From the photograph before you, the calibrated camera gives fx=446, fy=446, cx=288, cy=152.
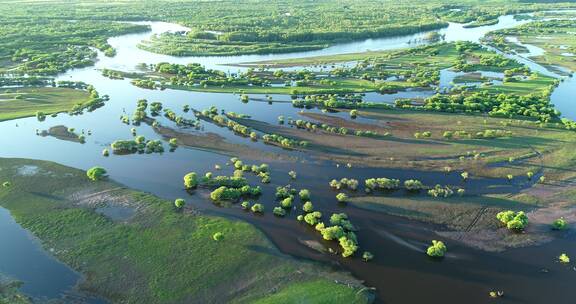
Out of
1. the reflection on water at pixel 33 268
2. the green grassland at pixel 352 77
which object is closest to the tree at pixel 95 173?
the reflection on water at pixel 33 268

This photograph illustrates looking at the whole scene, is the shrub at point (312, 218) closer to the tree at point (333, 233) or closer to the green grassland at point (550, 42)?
the tree at point (333, 233)

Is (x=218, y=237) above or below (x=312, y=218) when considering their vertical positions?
below

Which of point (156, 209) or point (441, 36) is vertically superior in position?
point (441, 36)

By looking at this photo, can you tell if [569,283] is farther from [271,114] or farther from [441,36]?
[441,36]

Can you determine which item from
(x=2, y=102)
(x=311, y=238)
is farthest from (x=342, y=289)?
(x=2, y=102)

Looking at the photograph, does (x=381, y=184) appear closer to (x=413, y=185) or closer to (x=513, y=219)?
(x=413, y=185)

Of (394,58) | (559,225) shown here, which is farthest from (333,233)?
(394,58)

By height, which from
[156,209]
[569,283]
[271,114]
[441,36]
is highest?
[441,36]
